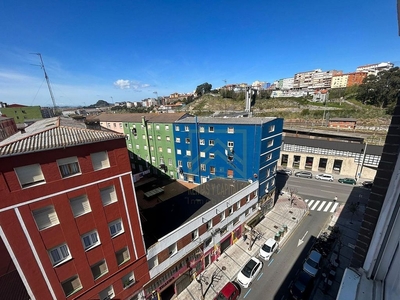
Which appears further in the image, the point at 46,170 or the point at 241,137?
the point at 241,137

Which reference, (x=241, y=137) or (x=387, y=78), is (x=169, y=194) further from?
(x=387, y=78)

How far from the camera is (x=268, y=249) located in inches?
818

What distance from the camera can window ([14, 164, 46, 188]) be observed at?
29.6ft

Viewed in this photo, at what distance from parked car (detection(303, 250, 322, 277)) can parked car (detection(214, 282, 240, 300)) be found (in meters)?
7.63

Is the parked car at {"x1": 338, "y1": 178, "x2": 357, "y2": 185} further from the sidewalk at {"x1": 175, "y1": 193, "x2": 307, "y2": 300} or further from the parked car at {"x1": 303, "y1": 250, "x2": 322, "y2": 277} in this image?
the parked car at {"x1": 303, "y1": 250, "x2": 322, "y2": 277}

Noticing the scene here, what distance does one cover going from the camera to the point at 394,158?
3498 millimetres

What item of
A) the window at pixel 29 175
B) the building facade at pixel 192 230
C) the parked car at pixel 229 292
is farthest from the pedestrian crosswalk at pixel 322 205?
the window at pixel 29 175

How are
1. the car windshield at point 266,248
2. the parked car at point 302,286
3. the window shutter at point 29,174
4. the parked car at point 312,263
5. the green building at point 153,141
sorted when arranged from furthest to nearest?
the green building at point 153,141
the car windshield at point 266,248
the parked car at point 312,263
the parked car at point 302,286
the window shutter at point 29,174

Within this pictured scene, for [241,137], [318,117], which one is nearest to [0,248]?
[241,137]

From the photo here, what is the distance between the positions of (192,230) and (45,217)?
11.5 metres

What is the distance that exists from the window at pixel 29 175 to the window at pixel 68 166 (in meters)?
0.88

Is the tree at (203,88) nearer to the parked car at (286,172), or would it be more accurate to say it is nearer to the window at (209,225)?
A: the parked car at (286,172)

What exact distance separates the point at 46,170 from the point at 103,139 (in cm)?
321

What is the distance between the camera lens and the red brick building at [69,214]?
906 cm
